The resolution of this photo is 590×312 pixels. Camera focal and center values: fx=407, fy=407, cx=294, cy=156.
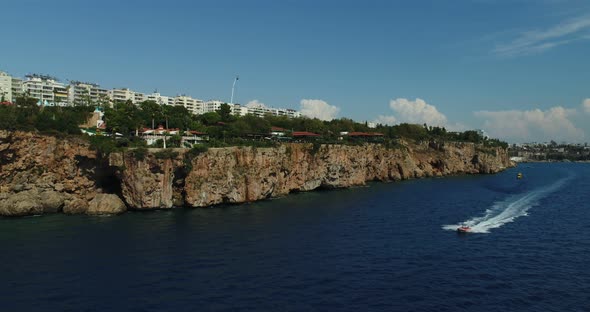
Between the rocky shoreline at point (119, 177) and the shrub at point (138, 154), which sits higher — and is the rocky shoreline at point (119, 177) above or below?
below

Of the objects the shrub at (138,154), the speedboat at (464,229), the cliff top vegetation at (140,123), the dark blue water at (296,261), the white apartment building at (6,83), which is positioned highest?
the white apartment building at (6,83)

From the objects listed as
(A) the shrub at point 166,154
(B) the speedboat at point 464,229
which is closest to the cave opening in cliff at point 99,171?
(A) the shrub at point 166,154

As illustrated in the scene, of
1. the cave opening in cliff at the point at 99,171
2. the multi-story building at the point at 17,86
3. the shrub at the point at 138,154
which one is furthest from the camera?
the multi-story building at the point at 17,86

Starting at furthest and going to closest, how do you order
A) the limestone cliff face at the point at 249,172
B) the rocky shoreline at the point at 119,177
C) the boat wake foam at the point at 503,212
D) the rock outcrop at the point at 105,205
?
the limestone cliff face at the point at 249,172
the rocky shoreline at the point at 119,177
the rock outcrop at the point at 105,205
the boat wake foam at the point at 503,212

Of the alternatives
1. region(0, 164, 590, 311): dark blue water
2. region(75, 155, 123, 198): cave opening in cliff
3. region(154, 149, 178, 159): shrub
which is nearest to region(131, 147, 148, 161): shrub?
region(154, 149, 178, 159): shrub

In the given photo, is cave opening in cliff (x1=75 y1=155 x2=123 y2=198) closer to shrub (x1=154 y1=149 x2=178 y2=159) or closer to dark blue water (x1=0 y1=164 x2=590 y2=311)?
shrub (x1=154 y1=149 x2=178 y2=159)

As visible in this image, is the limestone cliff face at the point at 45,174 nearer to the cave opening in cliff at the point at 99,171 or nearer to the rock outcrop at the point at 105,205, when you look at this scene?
the cave opening in cliff at the point at 99,171
